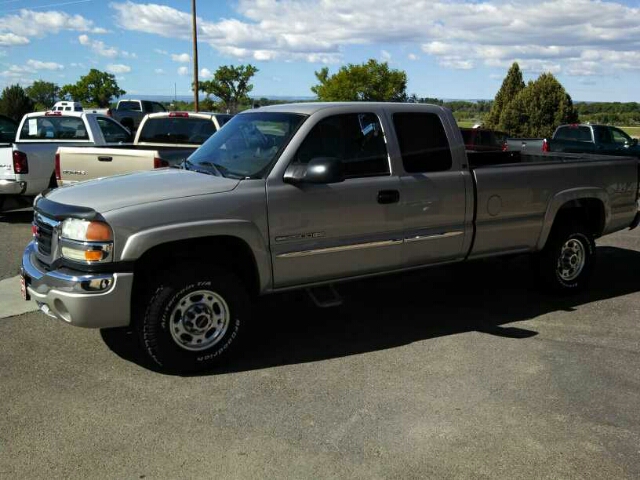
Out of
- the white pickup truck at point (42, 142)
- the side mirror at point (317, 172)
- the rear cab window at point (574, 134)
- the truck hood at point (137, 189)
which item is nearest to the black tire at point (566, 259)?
the side mirror at point (317, 172)

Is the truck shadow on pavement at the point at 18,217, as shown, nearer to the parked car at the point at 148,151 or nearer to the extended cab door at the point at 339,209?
the parked car at the point at 148,151

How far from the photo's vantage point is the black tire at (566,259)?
6.62 meters

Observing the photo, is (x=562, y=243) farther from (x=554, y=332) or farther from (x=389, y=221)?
(x=389, y=221)

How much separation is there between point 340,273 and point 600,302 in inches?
120

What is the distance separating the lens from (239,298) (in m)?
4.77

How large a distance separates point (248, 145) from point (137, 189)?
102 centimetres

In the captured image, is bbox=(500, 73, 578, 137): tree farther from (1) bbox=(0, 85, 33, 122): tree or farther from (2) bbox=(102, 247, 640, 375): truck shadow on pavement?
(1) bbox=(0, 85, 33, 122): tree

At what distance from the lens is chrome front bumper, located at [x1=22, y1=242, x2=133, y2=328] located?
4.30 meters

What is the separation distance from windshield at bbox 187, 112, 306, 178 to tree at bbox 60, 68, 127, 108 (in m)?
71.3

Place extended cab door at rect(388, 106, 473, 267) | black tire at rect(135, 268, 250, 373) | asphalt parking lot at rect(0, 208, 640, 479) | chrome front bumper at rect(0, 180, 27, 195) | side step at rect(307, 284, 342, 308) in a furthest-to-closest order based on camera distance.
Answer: chrome front bumper at rect(0, 180, 27, 195) < extended cab door at rect(388, 106, 473, 267) < side step at rect(307, 284, 342, 308) < black tire at rect(135, 268, 250, 373) < asphalt parking lot at rect(0, 208, 640, 479)

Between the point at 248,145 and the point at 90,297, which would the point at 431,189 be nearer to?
the point at 248,145

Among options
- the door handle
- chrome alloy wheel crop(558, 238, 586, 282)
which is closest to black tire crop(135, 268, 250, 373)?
the door handle

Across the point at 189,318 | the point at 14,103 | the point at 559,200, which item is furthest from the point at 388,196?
the point at 14,103

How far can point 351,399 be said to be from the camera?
4.36 meters
